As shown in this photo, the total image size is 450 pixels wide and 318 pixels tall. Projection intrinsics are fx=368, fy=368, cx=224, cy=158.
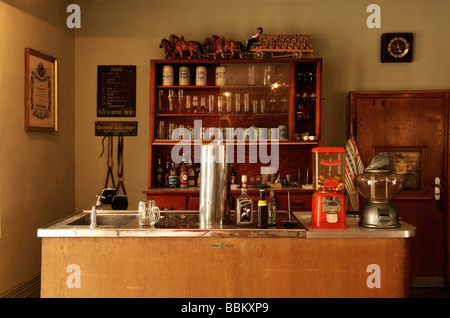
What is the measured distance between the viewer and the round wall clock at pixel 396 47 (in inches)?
163

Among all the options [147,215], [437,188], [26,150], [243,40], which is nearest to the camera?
[147,215]

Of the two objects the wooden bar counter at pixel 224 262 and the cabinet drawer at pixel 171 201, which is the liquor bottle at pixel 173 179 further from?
the wooden bar counter at pixel 224 262

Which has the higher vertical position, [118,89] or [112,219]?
[118,89]

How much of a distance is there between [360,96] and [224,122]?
1515 millimetres

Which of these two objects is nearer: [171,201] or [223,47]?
[171,201]

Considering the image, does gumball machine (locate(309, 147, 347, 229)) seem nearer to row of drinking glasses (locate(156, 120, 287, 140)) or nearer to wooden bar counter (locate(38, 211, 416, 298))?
wooden bar counter (locate(38, 211, 416, 298))

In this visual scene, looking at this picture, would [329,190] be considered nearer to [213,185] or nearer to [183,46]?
[213,185]

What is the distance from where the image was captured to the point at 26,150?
11.0 ft

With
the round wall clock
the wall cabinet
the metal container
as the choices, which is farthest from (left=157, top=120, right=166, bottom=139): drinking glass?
the round wall clock

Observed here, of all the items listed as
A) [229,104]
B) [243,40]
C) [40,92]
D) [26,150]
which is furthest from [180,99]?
[26,150]

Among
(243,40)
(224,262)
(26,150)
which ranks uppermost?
(243,40)

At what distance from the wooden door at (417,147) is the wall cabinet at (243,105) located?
55cm

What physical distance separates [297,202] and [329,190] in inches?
65.0
